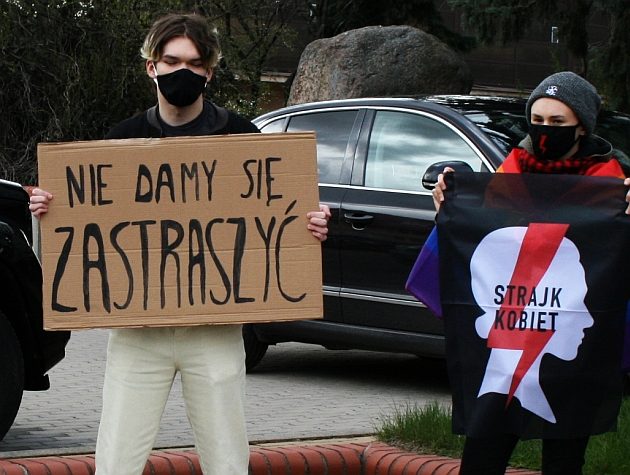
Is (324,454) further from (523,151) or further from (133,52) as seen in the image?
(133,52)

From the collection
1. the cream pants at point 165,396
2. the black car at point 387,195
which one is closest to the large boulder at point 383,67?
the black car at point 387,195

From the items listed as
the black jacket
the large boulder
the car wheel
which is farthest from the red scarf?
the large boulder

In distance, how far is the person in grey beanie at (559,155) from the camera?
4.47m

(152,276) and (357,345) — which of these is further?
(357,345)

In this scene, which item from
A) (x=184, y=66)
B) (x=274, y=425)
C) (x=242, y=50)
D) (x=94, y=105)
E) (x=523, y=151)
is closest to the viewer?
(x=184, y=66)

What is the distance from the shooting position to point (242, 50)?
26219 mm

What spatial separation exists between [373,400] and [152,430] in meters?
3.63

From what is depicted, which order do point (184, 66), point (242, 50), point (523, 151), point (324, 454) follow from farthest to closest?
1. point (242, 50)
2. point (324, 454)
3. point (523, 151)
4. point (184, 66)

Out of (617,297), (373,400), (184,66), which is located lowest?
(373,400)

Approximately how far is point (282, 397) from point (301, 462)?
6.62 feet

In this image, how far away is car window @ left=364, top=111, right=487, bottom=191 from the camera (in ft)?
26.8

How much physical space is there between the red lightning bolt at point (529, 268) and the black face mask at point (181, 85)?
3.79ft

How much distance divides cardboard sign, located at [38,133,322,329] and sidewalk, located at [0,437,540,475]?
135cm

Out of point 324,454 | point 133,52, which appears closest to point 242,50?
point 133,52
